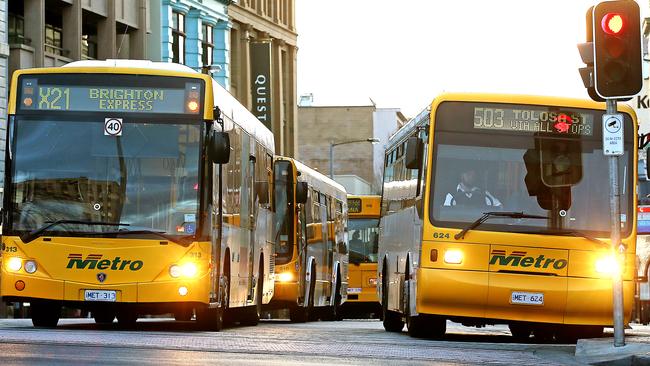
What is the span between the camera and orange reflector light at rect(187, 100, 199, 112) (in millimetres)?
21156

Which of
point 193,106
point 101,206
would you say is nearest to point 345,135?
point 193,106

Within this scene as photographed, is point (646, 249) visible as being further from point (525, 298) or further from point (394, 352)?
point (394, 352)

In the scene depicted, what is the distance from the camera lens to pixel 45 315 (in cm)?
2198

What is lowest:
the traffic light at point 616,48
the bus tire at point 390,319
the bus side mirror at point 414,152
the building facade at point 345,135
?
the bus tire at point 390,319

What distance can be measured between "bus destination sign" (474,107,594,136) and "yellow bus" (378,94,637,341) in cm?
1

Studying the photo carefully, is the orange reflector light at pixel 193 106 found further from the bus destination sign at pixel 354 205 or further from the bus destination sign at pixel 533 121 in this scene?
the bus destination sign at pixel 354 205

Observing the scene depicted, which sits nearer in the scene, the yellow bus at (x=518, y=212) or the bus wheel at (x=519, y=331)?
the yellow bus at (x=518, y=212)

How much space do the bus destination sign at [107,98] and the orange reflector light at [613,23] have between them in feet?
21.7

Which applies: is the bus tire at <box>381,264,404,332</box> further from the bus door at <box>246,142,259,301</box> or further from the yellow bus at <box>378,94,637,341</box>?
the yellow bus at <box>378,94,637,341</box>

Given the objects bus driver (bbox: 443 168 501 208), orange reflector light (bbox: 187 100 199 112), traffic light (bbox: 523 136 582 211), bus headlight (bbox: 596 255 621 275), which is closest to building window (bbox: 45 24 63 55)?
orange reflector light (bbox: 187 100 199 112)

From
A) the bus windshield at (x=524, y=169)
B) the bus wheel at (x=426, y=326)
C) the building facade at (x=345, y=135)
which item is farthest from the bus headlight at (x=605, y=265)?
the building facade at (x=345, y=135)

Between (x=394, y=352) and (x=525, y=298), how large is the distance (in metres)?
3.95

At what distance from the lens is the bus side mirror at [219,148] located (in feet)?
67.9

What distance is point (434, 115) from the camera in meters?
20.4
